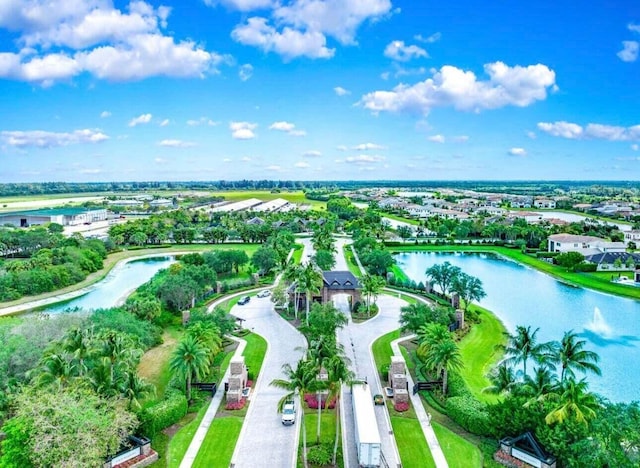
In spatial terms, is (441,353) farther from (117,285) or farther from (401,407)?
(117,285)

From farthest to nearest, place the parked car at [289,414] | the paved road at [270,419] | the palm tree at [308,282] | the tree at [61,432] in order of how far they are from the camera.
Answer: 1. the palm tree at [308,282]
2. the parked car at [289,414]
3. the paved road at [270,419]
4. the tree at [61,432]

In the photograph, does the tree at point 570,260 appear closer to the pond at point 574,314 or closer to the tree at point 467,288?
the pond at point 574,314

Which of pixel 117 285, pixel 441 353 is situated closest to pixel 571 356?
pixel 441 353

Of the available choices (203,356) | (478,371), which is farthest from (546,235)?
(203,356)

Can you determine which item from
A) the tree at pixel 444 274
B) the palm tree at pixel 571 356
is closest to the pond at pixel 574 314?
the tree at pixel 444 274

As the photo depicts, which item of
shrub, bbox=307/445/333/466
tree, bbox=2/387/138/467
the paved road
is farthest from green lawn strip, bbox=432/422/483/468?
tree, bbox=2/387/138/467

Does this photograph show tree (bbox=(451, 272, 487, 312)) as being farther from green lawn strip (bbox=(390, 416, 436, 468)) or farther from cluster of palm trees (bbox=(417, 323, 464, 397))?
green lawn strip (bbox=(390, 416, 436, 468))
